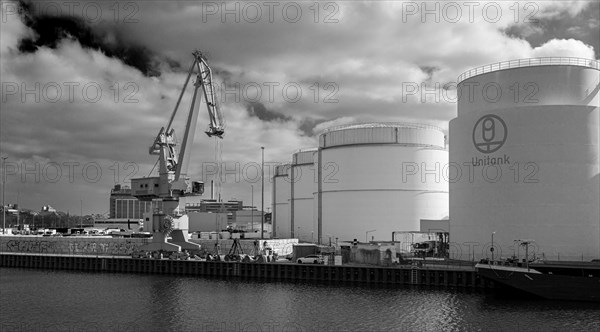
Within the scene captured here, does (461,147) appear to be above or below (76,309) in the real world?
above

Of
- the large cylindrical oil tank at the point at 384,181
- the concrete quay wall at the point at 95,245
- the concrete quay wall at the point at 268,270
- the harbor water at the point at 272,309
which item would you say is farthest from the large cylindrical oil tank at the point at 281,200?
the harbor water at the point at 272,309

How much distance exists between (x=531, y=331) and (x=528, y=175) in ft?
65.4

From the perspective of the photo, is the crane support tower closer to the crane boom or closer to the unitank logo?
the crane boom

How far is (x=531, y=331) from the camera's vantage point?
2997 centimetres

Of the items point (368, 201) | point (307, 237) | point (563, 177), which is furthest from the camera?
point (307, 237)

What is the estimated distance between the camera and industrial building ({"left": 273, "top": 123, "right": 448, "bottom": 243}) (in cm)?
7156

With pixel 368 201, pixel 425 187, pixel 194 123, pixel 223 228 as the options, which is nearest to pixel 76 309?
pixel 194 123

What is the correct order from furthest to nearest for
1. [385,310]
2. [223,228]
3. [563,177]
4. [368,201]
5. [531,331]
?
1. [223,228]
2. [368,201]
3. [563,177]
4. [385,310]
5. [531,331]

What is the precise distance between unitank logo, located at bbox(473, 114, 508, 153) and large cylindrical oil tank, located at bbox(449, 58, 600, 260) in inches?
3.5

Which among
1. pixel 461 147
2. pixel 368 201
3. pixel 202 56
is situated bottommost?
pixel 368 201

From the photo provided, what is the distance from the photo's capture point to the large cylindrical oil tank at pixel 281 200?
100250mm

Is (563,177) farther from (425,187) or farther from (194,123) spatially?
(194,123)

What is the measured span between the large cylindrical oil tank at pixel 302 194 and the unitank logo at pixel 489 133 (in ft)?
130

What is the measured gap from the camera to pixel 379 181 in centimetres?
7219
